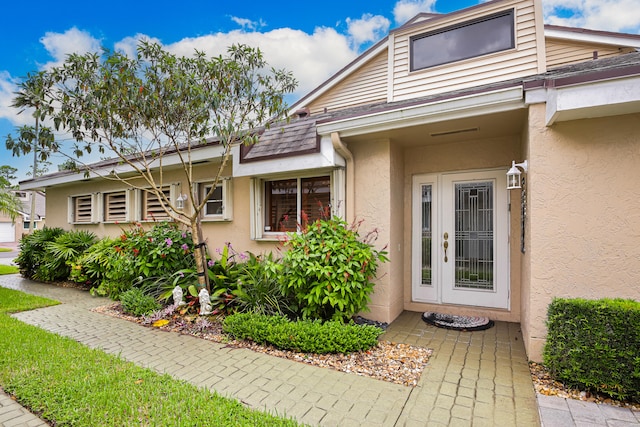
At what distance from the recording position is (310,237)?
211 inches

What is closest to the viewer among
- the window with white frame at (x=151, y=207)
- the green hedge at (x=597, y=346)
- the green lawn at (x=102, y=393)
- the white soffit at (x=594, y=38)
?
the green lawn at (x=102, y=393)

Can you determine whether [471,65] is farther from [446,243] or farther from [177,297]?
[177,297]

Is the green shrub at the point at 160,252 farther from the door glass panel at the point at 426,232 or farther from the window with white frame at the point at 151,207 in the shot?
the door glass panel at the point at 426,232

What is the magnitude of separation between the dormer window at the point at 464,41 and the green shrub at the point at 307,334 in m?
5.86

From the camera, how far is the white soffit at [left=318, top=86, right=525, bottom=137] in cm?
438

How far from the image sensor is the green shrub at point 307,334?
442cm

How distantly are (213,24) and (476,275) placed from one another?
32.2ft

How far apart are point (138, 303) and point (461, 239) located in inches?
265

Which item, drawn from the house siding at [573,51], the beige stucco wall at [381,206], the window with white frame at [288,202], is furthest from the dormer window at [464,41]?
the house siding at [573,51]

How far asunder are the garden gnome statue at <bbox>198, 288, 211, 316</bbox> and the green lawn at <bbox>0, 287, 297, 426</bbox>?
1.81 m

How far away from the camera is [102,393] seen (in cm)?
327

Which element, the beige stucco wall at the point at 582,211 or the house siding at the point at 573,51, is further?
the house siding at the point at 573,51

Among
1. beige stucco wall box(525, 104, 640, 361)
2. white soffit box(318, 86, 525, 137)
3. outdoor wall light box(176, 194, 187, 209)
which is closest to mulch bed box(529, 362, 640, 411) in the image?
beige stucco wall box(525, 104, 640, 361)

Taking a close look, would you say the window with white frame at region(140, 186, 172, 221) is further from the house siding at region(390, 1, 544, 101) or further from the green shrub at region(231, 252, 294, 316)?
the house siding at region(390, 1, 544, 101)
